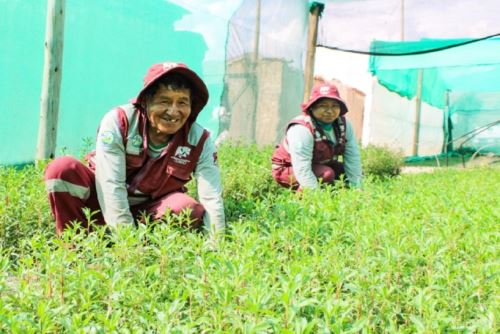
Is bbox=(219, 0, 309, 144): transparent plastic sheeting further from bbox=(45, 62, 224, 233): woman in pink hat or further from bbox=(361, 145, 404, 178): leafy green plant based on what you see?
bbox=(45, 62, 224, 233): woman in pink hat

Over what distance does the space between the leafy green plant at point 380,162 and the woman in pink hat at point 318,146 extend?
12.0 ft

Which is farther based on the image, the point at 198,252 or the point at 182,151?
the point at 182,151

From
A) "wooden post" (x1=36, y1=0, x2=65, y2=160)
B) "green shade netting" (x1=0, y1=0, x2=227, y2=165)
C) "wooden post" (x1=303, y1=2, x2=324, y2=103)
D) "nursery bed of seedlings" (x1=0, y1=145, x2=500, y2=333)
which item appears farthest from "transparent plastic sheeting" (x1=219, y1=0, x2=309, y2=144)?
"nursery bed of seedlings" (x1=0, y1=145, x2=500, y2=333)

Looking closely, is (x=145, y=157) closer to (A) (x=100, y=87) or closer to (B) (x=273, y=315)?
(B) (x=273, y=315)

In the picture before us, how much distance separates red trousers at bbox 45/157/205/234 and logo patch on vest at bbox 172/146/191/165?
0.22m

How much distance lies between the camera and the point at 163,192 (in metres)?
3.51

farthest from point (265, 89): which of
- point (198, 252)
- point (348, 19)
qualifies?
point (198, 252)

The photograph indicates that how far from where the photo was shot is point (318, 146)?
5.38m

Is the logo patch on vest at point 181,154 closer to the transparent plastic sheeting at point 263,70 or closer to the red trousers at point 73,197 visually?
the red trousers at point 73,197

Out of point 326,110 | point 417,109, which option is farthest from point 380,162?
point 417,109

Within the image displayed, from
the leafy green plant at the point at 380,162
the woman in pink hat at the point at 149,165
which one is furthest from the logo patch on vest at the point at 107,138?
the leafy green plant at the point at 380,162

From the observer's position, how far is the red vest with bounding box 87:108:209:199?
335 cm

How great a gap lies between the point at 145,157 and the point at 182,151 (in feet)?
0.80

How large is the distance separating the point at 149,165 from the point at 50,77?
8.08 ft
